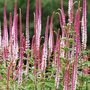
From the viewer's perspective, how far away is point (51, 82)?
5930mm

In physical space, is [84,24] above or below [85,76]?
above

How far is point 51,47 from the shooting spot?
21.5 ft

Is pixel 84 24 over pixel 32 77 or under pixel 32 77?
over

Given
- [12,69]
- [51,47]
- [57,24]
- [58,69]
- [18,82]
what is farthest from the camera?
[57,24]

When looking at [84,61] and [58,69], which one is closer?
[58,69]

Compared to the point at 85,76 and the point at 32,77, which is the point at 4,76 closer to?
the point at 32,77

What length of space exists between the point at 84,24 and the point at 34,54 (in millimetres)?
705

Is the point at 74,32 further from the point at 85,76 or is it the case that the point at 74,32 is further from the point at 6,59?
the point at 6,59

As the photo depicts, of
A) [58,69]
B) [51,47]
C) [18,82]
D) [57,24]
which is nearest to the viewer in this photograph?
[58,69]

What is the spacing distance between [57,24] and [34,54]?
1414cm

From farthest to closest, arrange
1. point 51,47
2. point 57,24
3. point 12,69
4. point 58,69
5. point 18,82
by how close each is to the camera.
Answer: point 57,24 < point 51,47 < point 12,69 < point 18,82 < point 58,69

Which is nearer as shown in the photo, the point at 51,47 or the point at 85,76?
the point at 85,76

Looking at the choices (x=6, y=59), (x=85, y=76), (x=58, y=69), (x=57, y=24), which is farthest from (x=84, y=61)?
(x=57, y=24)

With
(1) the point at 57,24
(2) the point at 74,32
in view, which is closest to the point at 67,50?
(2) the point at 74,32
